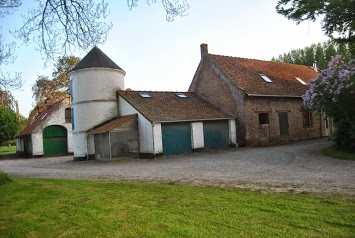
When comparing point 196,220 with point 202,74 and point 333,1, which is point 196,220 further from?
point 202,74

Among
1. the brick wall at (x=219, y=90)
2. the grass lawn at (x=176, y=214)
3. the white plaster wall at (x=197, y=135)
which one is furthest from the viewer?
the brick wall at (x=219, y=90)

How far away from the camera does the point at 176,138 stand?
2078 cm

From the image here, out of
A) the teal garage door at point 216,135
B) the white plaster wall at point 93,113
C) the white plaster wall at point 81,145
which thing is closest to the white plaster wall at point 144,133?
the white plaster wall at point 93,113

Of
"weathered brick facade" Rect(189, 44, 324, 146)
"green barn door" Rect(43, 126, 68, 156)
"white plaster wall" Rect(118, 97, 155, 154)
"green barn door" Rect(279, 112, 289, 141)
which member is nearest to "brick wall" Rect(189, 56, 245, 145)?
"weathered brick facade" Rect(189, 44, 324, 146)

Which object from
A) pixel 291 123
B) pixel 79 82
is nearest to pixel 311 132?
pixel 291 123

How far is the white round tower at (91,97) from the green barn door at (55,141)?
10007 mm

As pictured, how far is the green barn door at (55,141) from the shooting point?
31.7 metres

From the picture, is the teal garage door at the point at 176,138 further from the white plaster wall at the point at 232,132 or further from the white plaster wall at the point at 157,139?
the white plaster wall at the point at 232,132

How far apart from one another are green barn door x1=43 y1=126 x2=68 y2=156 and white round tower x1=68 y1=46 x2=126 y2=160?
10007 millimetres

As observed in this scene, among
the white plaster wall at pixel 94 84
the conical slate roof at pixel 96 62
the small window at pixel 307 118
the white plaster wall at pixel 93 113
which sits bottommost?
the small window at pixel 307 118

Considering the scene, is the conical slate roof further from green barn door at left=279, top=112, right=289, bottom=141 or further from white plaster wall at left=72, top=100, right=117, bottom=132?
green barn door at left=279, top=112, right=289, bottom=141

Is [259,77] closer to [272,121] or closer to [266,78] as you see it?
[266,78]

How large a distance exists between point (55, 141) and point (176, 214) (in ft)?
97.5

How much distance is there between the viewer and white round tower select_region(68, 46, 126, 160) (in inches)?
899
